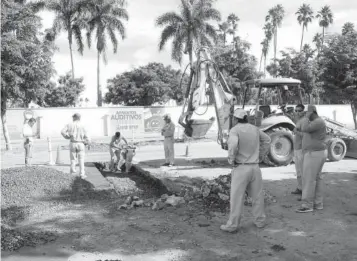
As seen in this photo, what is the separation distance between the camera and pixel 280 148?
37.6 ft

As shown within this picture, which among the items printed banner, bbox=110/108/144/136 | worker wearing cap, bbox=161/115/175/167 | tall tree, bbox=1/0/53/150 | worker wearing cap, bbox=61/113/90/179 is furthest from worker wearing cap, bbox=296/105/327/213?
printed banner, bbox=110/108/144/136

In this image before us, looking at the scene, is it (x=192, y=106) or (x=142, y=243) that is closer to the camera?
(x=142, y=243)

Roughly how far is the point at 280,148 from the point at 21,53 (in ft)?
39.3

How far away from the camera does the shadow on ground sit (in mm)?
4809

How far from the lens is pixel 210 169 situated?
37.0ft

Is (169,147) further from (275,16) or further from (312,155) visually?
(275,16)

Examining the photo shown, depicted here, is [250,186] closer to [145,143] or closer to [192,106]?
[192,106]

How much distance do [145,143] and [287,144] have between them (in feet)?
37.4

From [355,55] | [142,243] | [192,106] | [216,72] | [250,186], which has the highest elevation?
[355,55]

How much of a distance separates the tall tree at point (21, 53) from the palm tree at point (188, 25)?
536 inches

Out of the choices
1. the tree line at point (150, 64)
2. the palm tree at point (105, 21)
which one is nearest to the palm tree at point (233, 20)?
the tree line at point (150, 64)

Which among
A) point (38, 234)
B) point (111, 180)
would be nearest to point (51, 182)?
point (111, 180)

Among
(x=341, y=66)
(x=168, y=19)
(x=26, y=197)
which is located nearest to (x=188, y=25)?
(x=168, y=19)

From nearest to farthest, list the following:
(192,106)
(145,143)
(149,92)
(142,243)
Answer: (142,243) → (192,106) → (145,143) → (149,92)
